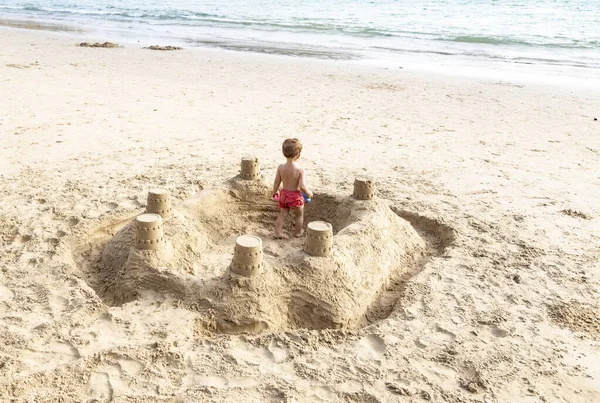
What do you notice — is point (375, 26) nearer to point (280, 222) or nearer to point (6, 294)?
point (280, 222)

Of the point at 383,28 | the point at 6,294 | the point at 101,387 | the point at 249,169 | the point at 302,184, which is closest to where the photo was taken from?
the point at 101,387

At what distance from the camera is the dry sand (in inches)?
114

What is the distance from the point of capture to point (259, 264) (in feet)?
11.1

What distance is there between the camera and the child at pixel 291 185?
14.1 feet

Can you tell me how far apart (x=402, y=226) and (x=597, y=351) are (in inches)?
68.4

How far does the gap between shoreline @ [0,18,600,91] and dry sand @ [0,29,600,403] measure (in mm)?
2741

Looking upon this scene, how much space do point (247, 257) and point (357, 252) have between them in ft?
3.05

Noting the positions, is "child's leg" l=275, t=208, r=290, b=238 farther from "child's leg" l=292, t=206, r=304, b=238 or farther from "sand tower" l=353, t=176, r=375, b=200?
"sand tower" l=353, t=176, r=375, b=200

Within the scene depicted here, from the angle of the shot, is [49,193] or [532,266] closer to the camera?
[532,266]

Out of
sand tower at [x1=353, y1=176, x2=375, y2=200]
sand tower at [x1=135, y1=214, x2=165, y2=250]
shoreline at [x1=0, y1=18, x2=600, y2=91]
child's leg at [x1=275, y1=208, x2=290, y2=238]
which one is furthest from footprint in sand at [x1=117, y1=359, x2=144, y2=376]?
shoreline at [x1=0, y1=18, x2=600, y2=91]

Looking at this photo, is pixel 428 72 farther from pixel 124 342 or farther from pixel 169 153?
pixel 124 342

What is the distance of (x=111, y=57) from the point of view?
13.9m

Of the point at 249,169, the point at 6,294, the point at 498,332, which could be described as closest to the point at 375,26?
the point at 249,169

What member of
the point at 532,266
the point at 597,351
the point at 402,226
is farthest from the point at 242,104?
the point at 597,351
